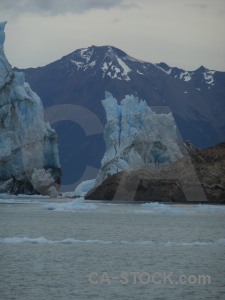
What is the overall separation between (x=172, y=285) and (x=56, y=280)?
11.8 feet

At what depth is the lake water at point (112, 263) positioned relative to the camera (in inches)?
819

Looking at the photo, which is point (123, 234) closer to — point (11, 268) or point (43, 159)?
point (11, 268)

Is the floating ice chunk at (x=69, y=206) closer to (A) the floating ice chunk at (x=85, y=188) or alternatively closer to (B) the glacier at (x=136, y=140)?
(B) the glacier at (x=136, y=140)

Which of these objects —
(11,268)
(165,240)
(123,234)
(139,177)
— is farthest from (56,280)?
(139,177)

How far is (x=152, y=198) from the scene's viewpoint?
82.5m

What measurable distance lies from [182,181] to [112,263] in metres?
53.4

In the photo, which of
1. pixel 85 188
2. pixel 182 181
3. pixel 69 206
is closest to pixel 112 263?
pixel 69 206

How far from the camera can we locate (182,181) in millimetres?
78688

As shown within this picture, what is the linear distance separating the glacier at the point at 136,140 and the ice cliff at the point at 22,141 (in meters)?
7.69

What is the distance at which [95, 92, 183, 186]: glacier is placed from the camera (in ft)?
298

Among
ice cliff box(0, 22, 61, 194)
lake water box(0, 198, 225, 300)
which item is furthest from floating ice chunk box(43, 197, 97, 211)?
ice cliff box(0, 22, 61, 194)

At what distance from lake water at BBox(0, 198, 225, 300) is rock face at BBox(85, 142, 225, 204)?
34622mm

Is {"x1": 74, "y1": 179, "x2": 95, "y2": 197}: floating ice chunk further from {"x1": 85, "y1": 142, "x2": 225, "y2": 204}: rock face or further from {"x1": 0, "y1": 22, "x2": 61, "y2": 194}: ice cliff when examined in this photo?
{"x1": 85, "y1": 142, "x2": 225, "y2": 204}: rock face

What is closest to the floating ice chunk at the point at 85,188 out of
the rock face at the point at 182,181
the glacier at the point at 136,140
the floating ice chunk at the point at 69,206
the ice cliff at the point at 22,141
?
the glacier at the point at 136,140
